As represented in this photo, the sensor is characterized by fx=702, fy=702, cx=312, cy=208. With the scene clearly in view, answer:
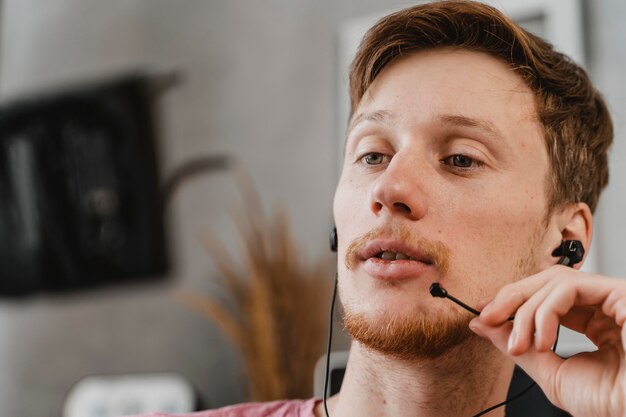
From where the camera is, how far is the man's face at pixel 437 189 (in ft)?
3.43

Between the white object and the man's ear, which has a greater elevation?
the man's ear

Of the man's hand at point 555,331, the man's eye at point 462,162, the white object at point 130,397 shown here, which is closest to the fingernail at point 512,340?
the man's hand at point 555,331

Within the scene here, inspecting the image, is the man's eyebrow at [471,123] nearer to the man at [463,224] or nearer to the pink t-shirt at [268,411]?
the man at [463,224]

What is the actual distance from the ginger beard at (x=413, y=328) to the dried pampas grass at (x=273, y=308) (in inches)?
42.9

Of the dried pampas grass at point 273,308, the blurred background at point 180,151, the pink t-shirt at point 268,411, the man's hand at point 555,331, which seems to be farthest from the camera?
the blurred background at point 180,151

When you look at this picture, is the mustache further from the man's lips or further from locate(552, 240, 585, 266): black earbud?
locate(552, 240, 585, 266): black earbud

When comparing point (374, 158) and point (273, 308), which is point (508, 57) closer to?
point (374, 158)

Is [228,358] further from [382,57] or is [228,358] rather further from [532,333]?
[532,333]

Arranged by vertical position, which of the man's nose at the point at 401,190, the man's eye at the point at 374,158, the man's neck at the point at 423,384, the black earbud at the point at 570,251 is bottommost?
the man's neck at the point at 423,384

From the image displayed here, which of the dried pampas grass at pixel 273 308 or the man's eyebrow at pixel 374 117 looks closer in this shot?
the man's eyebrow at pixel 374 117

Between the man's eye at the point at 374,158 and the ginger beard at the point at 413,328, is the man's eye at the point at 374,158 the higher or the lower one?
the higher one

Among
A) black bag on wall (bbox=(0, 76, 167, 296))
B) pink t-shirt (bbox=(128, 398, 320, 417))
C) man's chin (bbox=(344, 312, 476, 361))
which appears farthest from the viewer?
black bag on wall (bbox=(0, 76, 167, 296))

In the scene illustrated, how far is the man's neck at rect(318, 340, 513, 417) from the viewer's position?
1.11 metres

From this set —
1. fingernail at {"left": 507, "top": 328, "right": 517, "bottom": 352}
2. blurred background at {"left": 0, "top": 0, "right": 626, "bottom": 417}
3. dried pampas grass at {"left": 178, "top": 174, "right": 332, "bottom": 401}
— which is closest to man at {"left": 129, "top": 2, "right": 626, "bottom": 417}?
fingernail at {"left": 507, "top": 328, "right": 517, "bottom": 352}
